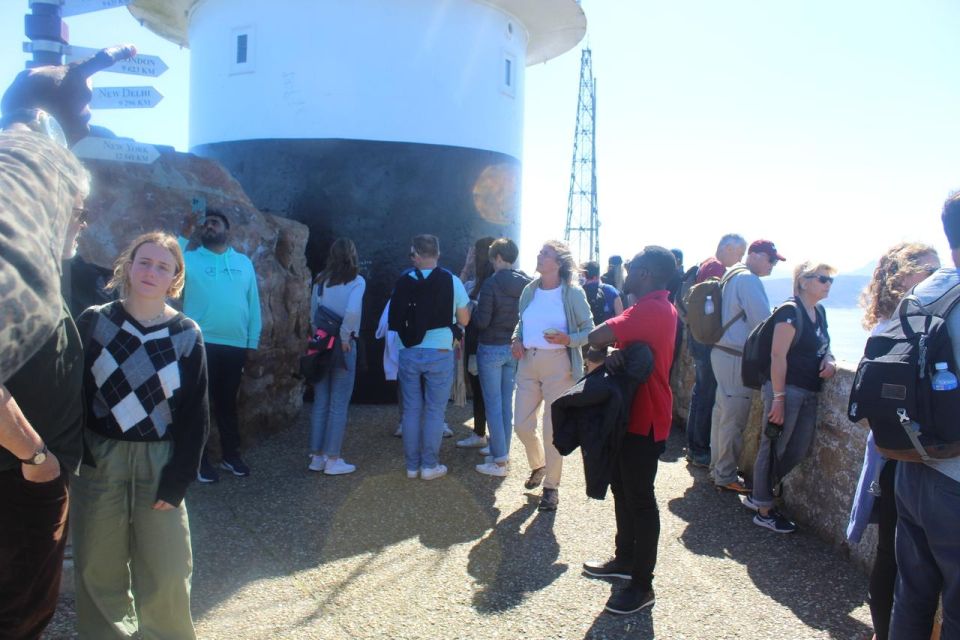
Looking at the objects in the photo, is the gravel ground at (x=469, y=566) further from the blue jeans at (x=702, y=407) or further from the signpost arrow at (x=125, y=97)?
the signpost arrow at (x=125, y=97)

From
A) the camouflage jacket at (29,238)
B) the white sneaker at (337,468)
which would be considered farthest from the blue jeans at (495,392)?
the camouflage jacket at (29,238)

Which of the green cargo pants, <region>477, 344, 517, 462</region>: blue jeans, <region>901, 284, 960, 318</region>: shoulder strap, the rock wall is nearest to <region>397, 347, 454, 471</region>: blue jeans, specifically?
Result: <region>477, 344, 517, 462</region>: blue jeans

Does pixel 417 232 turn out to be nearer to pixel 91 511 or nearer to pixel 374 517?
pixel 374 517

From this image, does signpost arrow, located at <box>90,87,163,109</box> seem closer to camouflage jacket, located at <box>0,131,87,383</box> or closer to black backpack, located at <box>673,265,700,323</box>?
camouflage jacket, located at <box>0,131,87,383</box>

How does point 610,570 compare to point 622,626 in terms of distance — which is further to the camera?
point 610,570

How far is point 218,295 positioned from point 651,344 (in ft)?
10.6

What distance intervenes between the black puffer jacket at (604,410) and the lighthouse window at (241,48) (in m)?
6.63

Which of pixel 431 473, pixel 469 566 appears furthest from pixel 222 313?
pixel 469 566

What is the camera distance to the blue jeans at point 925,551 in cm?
232

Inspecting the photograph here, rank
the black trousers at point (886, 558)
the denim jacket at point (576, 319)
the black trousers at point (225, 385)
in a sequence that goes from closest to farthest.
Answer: the black trousers at point (886, 558)
the denim jacket at point (576, 319)
the black trousers at point (225, 385)

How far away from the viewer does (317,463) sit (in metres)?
5.64

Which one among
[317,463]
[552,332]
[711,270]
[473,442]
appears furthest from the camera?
[473,442]

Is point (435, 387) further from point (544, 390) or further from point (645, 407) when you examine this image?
point (645, 407)

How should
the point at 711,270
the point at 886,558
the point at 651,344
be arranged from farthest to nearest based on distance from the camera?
the point at 711,270
the point at 651,344
the point at 886,558
